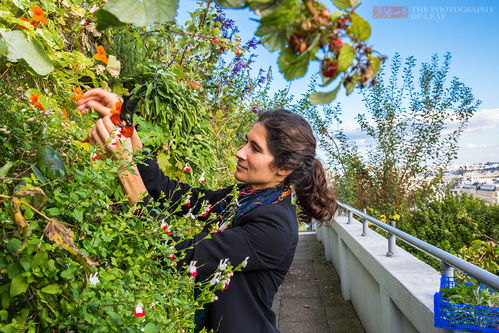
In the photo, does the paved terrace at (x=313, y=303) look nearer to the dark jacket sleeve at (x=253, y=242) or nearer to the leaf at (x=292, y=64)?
the dark jacket sleeve at (x=253, y=242)

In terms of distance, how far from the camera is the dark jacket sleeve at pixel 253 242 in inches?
52.3

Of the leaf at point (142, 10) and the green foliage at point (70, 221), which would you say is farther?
the green foliage at point (70, 221)

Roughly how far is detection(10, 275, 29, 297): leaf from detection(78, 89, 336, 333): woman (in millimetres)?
472

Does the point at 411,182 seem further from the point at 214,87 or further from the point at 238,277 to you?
the point at 238,277

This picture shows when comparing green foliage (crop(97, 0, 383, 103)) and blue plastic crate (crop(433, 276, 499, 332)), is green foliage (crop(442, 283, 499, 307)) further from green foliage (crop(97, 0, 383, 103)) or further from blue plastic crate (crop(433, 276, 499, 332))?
green foliage (crop(97, 0, 383, 103))

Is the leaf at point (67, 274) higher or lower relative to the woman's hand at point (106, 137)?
lower

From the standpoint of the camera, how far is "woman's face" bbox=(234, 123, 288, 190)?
5.49ft

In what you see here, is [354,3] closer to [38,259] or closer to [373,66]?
[373,66]

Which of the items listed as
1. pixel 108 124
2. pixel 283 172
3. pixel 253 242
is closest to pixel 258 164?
pixel 283 172

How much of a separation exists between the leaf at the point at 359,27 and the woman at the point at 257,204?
91cm

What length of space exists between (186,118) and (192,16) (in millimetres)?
1134

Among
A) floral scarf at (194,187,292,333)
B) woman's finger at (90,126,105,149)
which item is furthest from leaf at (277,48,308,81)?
floral scarf at (194,187,292,333)

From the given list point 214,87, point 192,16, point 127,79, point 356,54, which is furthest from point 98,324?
point 214,87

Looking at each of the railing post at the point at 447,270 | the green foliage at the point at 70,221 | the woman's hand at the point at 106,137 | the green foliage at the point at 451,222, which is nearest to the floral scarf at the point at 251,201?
the green foliage at the point at 70,221
